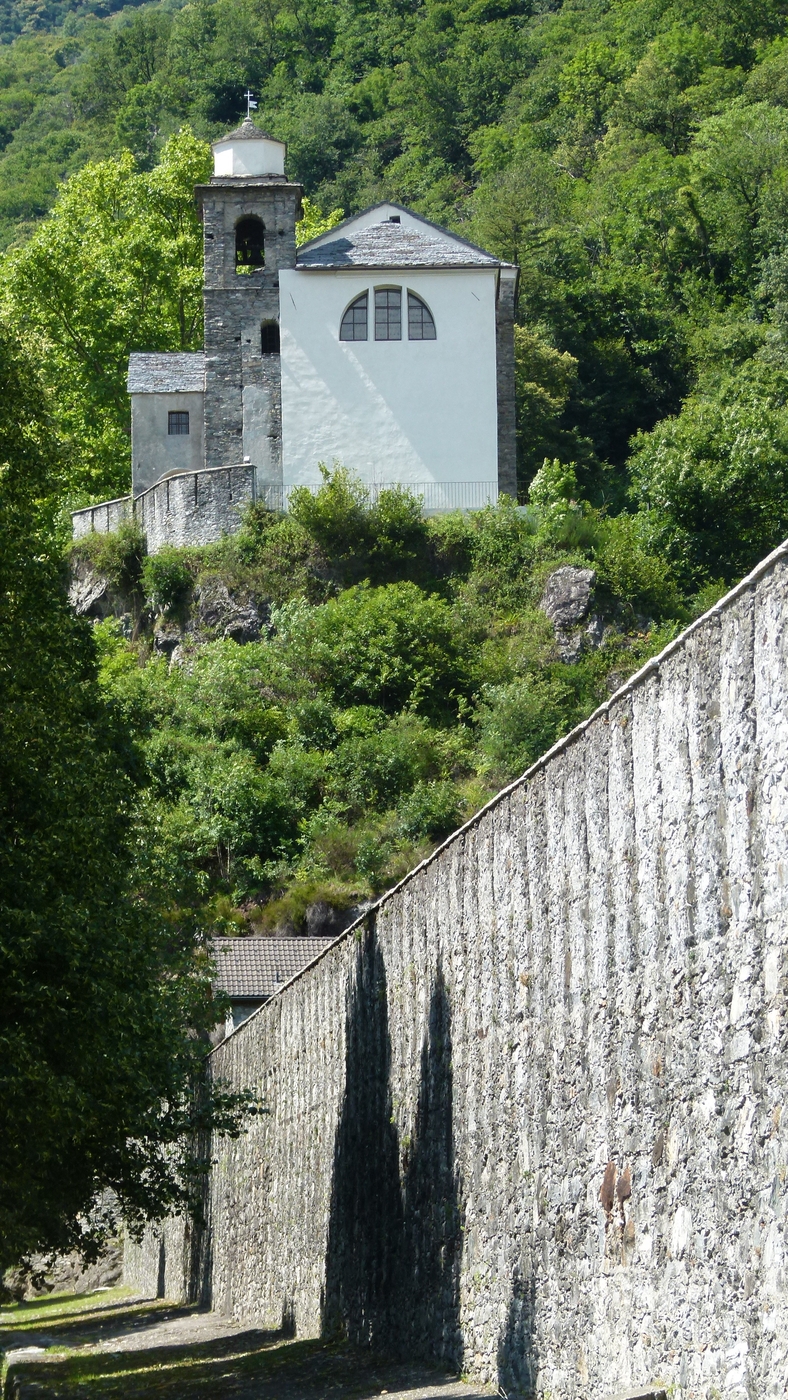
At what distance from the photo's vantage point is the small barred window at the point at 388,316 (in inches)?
1708

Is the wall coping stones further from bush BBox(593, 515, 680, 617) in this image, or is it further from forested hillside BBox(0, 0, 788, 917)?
bush BBox(593, 515, 680, 617)

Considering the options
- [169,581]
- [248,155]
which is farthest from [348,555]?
[248,155]

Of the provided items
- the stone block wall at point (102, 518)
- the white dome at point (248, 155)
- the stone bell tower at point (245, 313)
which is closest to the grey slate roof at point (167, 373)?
the stone bell tower at point (245, 313)

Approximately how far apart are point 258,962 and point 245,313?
67.6 feet

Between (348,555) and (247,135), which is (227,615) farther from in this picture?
(247,135)

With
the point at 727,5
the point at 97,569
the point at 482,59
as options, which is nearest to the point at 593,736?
the point at 97,569

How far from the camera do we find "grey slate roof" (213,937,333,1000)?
2873cm

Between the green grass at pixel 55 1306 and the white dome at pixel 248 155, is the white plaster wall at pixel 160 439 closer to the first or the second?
the white dome at pixel 248 155

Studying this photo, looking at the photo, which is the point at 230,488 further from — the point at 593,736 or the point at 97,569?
the point at 593,736

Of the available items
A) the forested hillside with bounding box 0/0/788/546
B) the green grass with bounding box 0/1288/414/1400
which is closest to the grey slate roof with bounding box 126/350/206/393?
the forested hillside with bounding box 0/0/788/546

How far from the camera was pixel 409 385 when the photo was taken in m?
43.1

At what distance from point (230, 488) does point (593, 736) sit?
35.2 meters

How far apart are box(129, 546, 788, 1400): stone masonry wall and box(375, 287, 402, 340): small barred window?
103 feet

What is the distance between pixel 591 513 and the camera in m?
43.3
